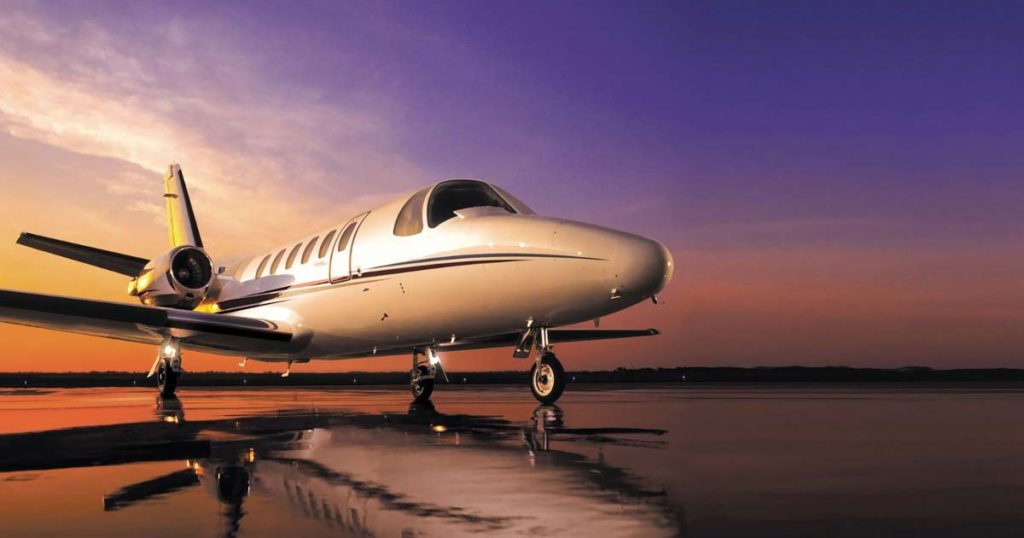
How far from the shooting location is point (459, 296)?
13039 millimetres

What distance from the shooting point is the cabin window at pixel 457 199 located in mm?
13781

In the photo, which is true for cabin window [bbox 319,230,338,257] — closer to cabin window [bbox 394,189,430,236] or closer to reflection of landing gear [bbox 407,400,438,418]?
cabin window [bbox 394,189,430,236]

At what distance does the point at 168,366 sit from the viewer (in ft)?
64.4

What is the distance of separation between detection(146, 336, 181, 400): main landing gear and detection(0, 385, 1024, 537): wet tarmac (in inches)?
295

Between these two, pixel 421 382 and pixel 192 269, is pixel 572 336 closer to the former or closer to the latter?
pixel 421 382

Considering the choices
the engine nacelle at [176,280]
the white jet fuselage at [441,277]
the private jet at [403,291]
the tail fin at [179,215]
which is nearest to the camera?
the white jet fuselage at [441,277]

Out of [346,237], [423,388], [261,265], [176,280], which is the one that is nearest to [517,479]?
[346,237]

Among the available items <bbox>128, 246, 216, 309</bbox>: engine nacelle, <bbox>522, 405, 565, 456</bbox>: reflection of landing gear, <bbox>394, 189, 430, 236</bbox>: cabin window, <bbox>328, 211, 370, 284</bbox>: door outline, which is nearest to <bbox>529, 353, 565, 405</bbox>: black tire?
<bbox>522, 405, 565, 456</bbox>: reflection of landing gear

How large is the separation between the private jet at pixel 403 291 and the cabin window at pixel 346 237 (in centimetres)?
4

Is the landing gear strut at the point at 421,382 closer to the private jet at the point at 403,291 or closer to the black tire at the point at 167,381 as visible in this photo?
the private jet at the point at 403,291

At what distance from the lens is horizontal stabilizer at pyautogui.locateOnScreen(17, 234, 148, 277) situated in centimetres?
2075

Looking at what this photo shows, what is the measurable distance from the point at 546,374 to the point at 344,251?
4518mm

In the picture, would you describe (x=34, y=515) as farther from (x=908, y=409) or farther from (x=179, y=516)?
(x=908, y=409)

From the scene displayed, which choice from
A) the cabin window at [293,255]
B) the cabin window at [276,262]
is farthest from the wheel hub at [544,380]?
the cabin window at [276,262]
